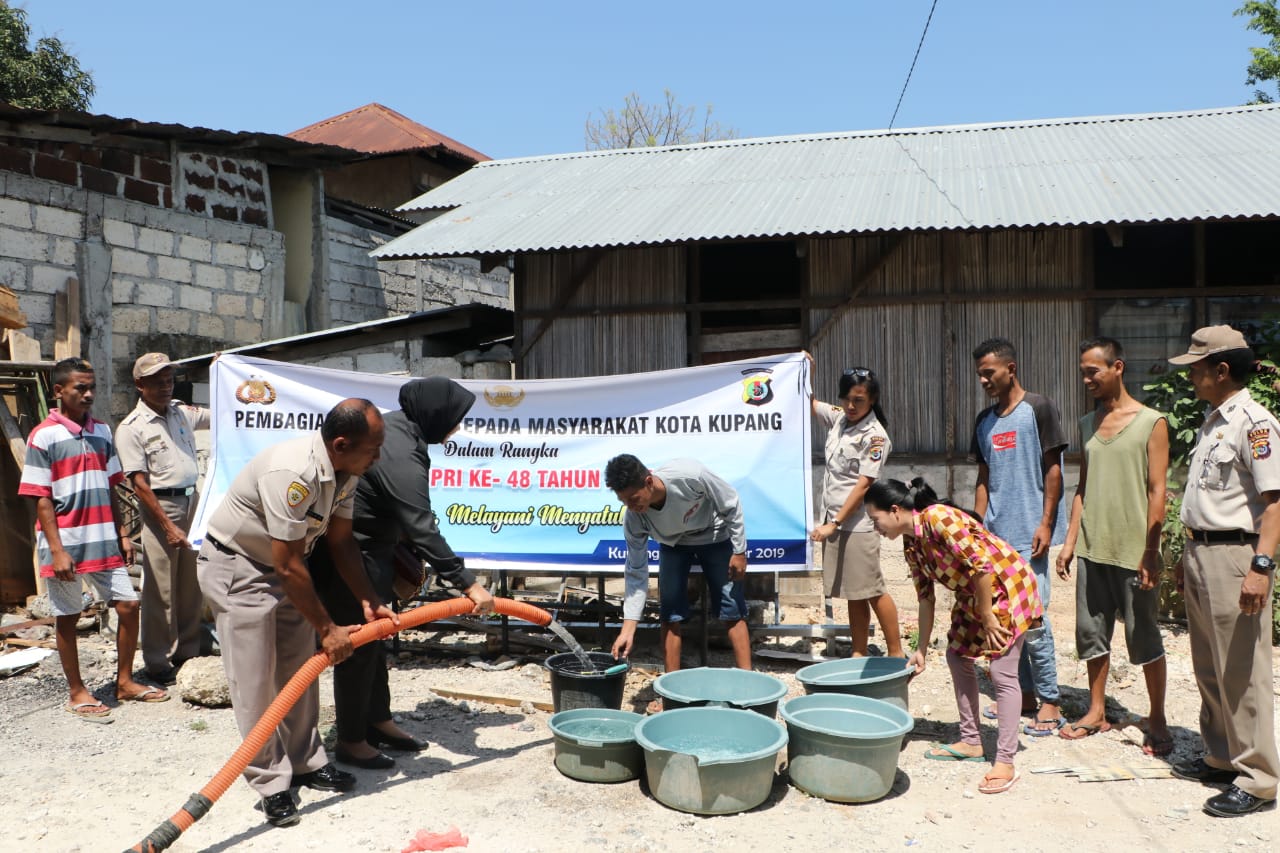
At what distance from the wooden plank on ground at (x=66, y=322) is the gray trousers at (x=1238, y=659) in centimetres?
916

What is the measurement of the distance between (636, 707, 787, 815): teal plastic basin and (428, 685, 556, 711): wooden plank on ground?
1.25m

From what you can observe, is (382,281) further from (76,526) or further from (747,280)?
(76,526)

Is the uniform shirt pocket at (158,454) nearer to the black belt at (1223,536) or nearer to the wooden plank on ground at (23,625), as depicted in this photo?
the wooden plank on ground at (23,625)

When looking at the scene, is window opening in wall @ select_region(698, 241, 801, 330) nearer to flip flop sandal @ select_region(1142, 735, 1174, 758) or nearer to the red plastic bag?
flip flop sandal @ select_region(1142, 735, 1174, 758)

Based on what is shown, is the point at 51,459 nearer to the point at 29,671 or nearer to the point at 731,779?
the point at 29,671

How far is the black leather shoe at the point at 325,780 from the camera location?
4.11 meters

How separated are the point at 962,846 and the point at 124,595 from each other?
15.2ft

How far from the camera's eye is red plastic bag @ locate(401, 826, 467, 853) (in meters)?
3.59

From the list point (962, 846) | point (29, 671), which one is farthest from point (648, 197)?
point (962, 846)

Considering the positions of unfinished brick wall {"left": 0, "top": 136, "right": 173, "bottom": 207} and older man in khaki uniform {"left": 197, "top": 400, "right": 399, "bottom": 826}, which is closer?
older man in khaki uniform {"left": 197, "top": 400, "right": 399, "bottom": 826}

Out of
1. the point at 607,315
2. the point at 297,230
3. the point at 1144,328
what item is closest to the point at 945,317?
the point at 1144,328

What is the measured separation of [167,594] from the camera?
18.9ft

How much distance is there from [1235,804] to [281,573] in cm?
391

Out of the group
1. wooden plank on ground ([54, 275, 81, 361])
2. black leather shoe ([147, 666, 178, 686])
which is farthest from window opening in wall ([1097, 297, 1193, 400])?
wooden plank on ground ([54, 275, 81, 361])
